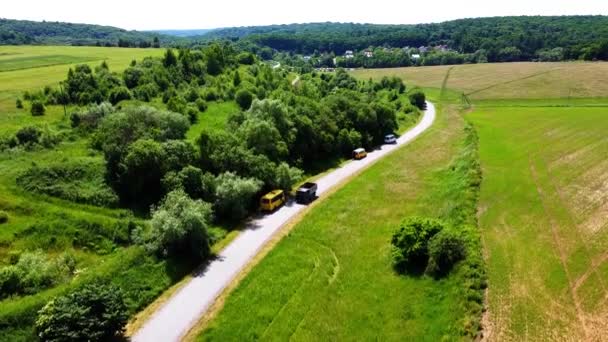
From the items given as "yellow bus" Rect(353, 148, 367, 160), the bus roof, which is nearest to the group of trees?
the bus roof

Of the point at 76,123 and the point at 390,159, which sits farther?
the point at 390,159

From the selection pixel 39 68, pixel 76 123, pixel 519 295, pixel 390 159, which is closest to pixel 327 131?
pixel 390 159

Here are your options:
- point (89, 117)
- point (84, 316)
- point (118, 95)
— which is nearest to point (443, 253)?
point (84, 316)

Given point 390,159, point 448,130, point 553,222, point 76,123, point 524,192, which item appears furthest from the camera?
point 448,130

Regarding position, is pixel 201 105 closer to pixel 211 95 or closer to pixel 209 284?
pixel 211 95

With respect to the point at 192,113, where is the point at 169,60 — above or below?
above

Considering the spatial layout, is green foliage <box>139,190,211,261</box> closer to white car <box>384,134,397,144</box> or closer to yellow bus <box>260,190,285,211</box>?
yellow bus <box>260,190,285,211</box>

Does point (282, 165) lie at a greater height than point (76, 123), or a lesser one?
lesser

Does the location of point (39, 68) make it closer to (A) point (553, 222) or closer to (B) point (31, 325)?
(B) point (31, 325)
